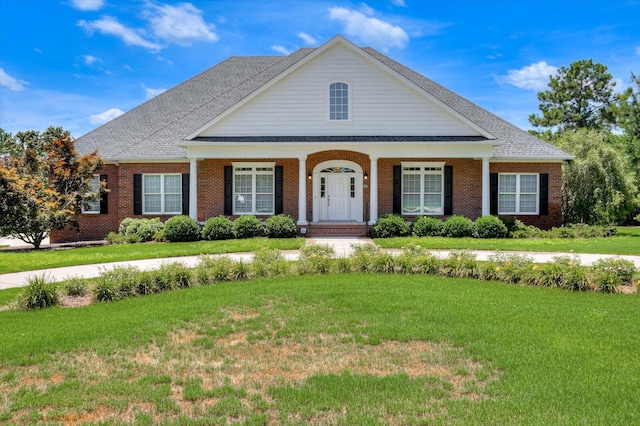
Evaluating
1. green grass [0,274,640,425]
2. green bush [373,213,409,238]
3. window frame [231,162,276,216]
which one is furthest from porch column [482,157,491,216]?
green grass [0,274,640,425]

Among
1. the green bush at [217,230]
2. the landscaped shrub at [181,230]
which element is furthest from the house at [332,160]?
the green bush at [217,230]

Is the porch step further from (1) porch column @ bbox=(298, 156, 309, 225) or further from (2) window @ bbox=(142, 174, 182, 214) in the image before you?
(2) window @ bbox=(142, 174, 182, 214)

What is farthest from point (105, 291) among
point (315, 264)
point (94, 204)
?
point (94, 204)

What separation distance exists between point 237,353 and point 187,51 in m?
19.6

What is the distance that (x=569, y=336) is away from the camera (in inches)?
228

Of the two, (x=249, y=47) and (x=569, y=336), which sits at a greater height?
(x=249, y=47)

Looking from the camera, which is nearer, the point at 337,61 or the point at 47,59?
the point at 337,61

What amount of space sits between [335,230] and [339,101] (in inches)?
226

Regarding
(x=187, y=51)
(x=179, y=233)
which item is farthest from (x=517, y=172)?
(x=187, y=51)

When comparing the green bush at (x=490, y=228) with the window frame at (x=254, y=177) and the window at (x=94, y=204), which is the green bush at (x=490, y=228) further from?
the window at (x=94, y=204)

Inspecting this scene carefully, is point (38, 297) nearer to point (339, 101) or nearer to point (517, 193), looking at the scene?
point (339, 101)

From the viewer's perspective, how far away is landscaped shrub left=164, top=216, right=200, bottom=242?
18172 mm

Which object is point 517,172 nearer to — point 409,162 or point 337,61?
point 409,162

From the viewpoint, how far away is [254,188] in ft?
68.1
